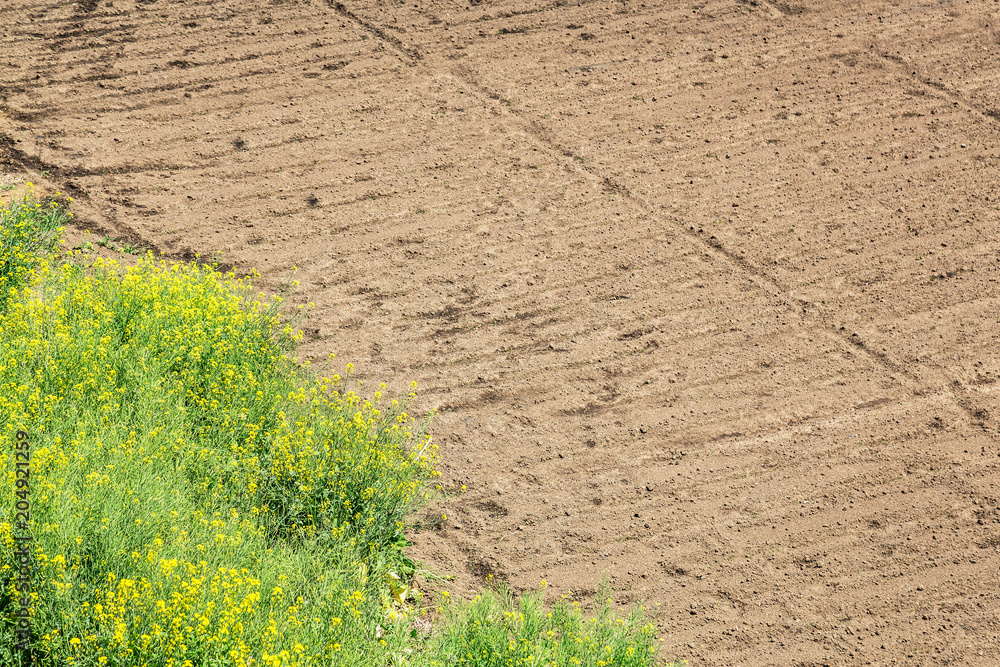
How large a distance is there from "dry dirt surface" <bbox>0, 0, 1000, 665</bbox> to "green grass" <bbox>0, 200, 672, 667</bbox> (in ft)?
1.40

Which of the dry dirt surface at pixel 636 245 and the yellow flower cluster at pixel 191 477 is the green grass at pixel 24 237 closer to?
the yellow flower cluster at pixel 191 477

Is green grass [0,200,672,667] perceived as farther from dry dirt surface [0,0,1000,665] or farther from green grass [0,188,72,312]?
dry dirt surface [0,0,1000,665]

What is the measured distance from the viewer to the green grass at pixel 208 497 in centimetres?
440

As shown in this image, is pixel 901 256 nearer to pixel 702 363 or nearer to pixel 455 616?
pixel 702 363

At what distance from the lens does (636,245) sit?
7.62 m

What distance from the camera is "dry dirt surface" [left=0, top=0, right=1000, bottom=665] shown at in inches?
228

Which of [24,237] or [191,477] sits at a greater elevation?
[24,237]

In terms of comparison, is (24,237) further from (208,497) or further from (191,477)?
(208,497)

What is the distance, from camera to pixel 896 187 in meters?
8.05

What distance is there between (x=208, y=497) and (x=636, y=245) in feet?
12.8

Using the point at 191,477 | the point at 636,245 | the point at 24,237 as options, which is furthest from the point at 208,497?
the point at 636,245

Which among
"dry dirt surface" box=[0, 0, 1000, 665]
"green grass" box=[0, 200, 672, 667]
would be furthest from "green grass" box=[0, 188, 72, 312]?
"dry dirt surface" box=[0, 0, 1000, 665]

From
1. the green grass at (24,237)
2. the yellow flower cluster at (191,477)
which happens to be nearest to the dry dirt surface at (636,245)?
the green grass at (24,237)

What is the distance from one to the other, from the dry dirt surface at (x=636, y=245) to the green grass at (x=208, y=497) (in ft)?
1.40
